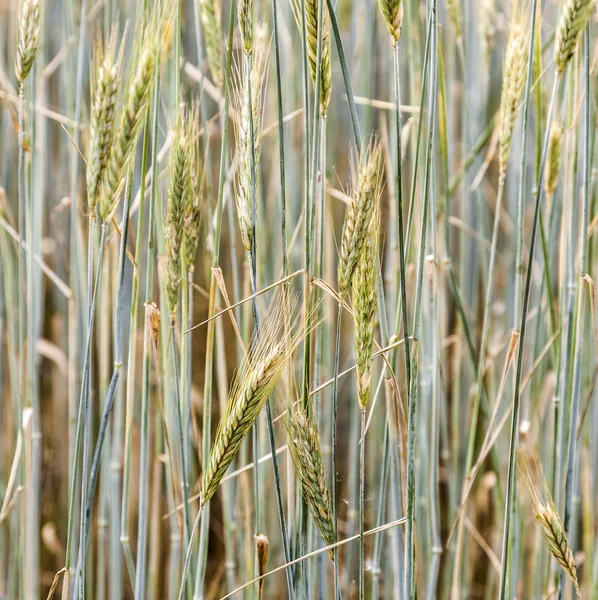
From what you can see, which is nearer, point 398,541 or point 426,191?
point 426,191

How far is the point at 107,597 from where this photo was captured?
1359 mm

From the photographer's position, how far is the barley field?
0.64 metres

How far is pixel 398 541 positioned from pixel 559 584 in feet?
0.76

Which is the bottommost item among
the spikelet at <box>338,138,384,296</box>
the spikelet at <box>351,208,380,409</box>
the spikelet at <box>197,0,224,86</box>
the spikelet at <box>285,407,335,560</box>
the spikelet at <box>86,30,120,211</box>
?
the spikelet at <box>285,407,335,560</box>

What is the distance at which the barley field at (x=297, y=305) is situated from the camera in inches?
25.2

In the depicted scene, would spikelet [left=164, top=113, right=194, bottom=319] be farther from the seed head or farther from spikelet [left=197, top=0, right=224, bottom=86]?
spikelet [left=197, top=0, right=224, bottom=86]

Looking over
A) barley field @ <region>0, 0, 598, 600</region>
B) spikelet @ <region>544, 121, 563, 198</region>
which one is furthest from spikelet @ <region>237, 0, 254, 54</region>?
spikelet @ <region>544, 121, 563, 198</region>

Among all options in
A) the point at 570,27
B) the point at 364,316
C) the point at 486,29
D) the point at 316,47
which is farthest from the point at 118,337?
the point at 486,29

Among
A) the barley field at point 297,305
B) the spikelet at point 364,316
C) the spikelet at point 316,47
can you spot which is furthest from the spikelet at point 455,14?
the spikelet at point 364,316

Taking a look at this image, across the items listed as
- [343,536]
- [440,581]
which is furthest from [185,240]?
[440,581]

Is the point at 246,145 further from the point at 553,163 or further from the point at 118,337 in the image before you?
the point at 553,163

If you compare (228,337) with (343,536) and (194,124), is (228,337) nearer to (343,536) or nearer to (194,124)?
(343,536)

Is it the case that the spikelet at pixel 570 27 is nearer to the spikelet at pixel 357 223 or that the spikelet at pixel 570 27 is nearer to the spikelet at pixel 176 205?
the spikelet at pixel 357 223

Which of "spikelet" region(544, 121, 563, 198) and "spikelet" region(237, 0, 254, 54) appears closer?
"spikelet" region(237, 0, 254, 54)
